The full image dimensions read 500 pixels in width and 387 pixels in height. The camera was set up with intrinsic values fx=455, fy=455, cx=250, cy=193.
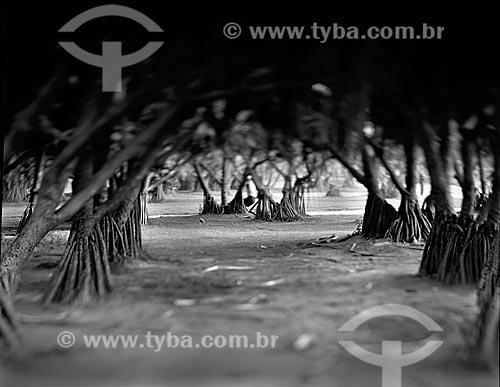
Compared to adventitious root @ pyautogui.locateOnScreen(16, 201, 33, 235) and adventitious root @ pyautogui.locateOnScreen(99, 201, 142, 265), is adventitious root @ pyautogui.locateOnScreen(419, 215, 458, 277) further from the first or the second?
adventitious root @ pyautogui.locateOnScreen(16, 201, 33, 235)

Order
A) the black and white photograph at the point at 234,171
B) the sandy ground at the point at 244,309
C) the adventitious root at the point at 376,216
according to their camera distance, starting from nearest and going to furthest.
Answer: the sandy ground at the point at 244,309
the black and white photograph at the point at 234,171
the adventitious root at the point at 376,216

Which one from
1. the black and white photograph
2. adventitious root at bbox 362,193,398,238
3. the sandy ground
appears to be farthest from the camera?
adventitious root at bbox 362,193,398,238

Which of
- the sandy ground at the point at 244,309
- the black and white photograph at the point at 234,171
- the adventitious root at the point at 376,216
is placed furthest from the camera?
the adventitious root at the point at 376,216

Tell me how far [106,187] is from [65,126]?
0.31 meters

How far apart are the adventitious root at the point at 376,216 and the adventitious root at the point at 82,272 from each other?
3.59ft

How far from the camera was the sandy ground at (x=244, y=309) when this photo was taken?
1.70 m

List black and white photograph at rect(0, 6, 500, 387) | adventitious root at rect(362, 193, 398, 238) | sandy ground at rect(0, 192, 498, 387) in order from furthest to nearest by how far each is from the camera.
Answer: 1. adventitious root at rect(362, 193, 398, 238)
2. black and white photograph at rect(0, 6, 500, 387)
3. sandy ground at rect(0, 192, 498, 387)

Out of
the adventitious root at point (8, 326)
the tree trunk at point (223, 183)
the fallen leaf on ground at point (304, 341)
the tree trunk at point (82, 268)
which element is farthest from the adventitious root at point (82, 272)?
the fallen leaf on ground at point (304, 341)

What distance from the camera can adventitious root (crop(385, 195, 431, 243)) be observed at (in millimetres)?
1894

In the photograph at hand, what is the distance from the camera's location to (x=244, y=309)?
1795mm

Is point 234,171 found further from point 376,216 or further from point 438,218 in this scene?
point 438,218

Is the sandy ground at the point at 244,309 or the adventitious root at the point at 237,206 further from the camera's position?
the adventitious root at the point at 237,206

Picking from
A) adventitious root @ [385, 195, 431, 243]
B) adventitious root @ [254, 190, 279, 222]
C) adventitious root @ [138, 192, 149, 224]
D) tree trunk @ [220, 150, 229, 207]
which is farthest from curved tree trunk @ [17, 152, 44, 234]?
adventitious root @ [385, 195, 431, 243]

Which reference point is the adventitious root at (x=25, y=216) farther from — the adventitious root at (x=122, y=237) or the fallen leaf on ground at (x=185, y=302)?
the fallen leaf on ground at (x=185, y=302)
